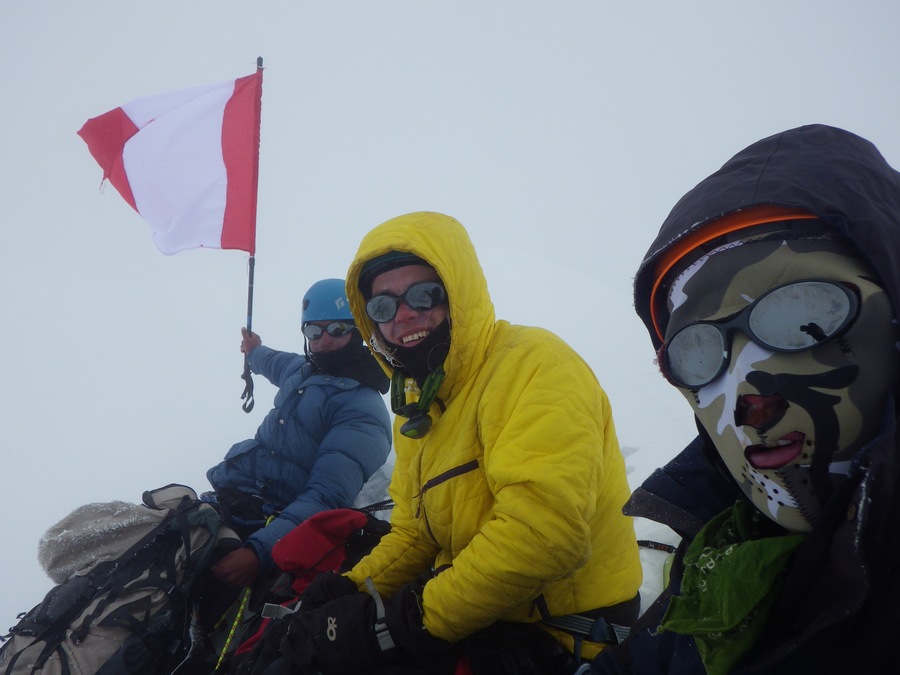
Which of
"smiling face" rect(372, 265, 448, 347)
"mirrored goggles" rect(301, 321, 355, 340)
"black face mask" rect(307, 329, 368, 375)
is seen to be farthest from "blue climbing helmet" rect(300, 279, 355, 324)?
"smiling face" rect(372, 265, 448, 347)

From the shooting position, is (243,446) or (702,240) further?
(243,446)

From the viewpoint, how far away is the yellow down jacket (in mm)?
1592

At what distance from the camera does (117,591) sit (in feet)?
7.72

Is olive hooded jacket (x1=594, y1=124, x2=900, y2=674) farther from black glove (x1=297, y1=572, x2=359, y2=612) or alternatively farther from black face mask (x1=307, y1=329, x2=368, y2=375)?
black face mask (x1=307, y1=329, x2=368, y2=375)

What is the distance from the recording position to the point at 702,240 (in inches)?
41.5

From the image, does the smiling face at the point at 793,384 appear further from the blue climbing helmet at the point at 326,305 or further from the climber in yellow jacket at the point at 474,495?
the blue climbing helmet at the point at 326,305

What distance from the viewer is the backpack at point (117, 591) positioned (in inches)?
86.0

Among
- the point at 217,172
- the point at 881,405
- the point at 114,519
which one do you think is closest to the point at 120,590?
the point at 114,519

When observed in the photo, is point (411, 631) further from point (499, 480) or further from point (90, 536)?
point (90, 536)

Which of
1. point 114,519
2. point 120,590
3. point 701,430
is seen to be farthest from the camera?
point 114,519

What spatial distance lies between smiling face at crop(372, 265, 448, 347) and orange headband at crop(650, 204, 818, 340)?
115cm

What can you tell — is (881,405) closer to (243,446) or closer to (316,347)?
(316,347)

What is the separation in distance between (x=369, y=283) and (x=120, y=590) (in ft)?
6.24

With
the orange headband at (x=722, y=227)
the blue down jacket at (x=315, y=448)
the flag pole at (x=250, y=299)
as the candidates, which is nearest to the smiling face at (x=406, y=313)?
the orange headband at (x=722, y=227)
